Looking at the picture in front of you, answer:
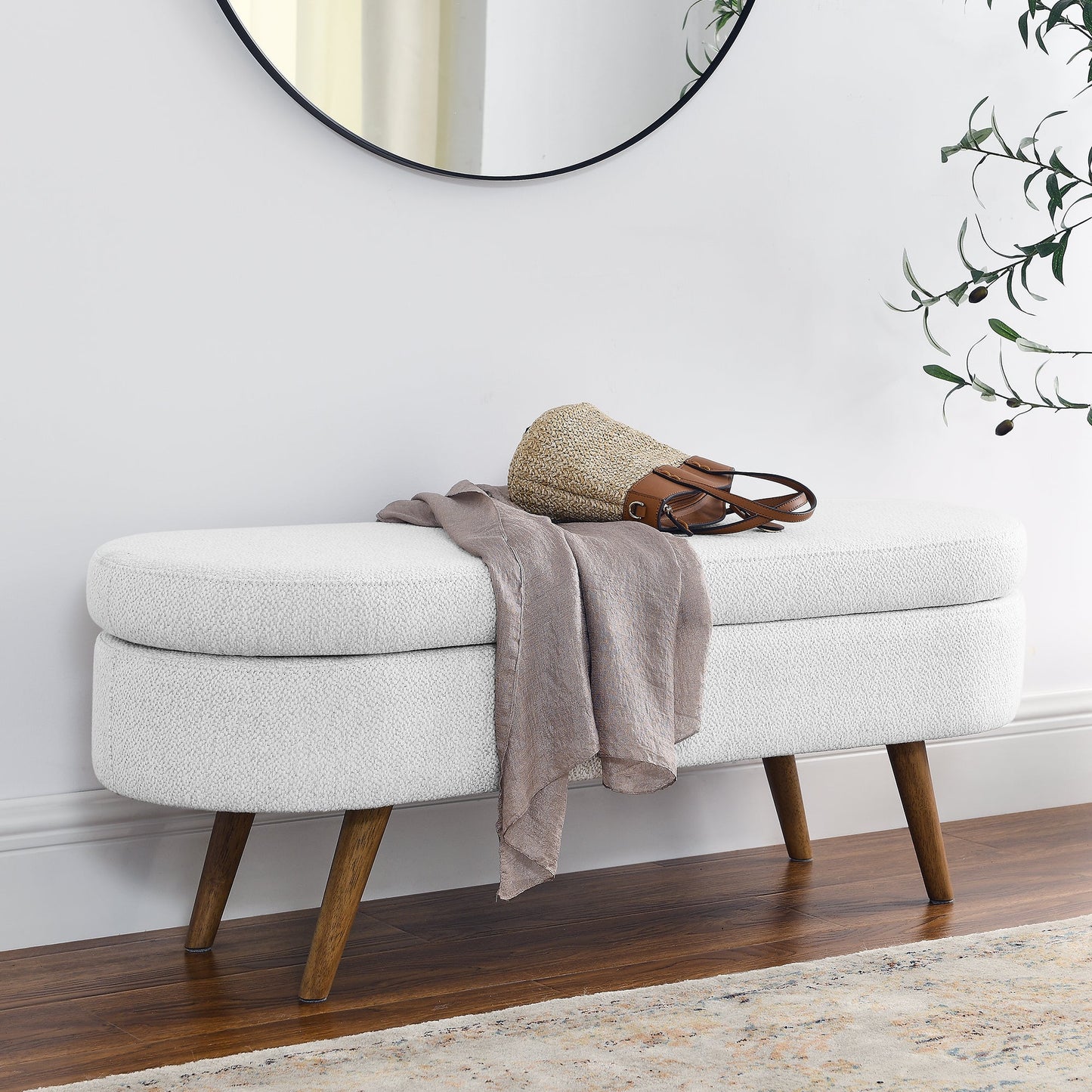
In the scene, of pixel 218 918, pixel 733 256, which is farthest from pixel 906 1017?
pixel 733 256

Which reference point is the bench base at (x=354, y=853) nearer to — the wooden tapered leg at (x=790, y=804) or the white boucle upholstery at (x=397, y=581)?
the wooden tapered leg at (x=790, y=804)

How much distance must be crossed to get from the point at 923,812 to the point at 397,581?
2.48 ft

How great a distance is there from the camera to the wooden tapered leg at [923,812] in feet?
5.12

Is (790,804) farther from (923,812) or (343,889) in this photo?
(343,889)

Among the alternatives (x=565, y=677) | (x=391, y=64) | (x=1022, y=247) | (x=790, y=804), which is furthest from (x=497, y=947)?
(x=1022, y=247)

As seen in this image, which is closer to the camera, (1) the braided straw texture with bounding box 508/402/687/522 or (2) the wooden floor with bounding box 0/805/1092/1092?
(2) the wooden floor with bounding box 0/805/1092/1092

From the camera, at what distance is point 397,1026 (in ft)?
4.03

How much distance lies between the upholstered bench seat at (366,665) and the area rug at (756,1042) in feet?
0.63

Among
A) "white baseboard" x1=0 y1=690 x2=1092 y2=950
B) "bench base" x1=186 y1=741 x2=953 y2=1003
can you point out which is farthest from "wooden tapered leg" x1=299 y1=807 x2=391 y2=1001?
"white baseboard" x1=0 y1=690 x2=1092 y2=950

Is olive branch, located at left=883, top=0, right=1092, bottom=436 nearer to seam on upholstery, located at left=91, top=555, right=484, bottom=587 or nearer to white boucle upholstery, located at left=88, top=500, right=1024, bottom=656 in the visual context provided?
white boucle upholstery, located at left=88, top=500, right=1024, bottom=656

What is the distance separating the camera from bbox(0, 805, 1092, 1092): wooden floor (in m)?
1.24

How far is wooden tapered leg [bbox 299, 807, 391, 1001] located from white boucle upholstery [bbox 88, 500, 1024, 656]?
18 cm

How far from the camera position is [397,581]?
4.01ft

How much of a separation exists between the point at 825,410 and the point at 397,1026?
1.14m
